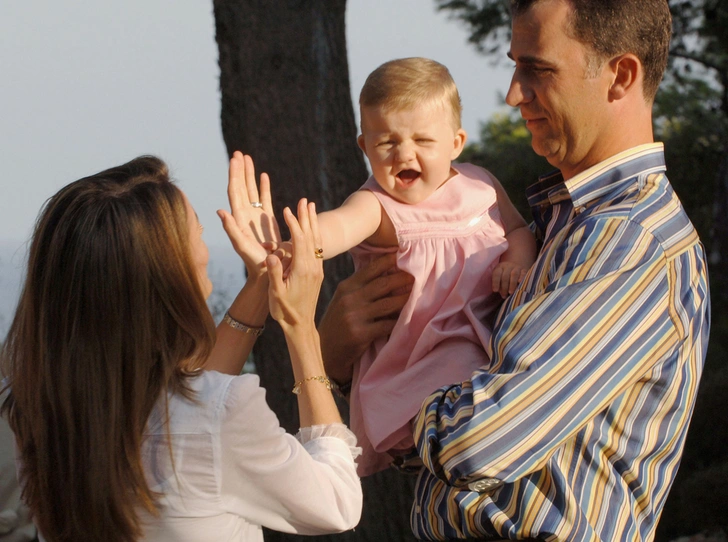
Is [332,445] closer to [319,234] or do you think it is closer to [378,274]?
[319,234]

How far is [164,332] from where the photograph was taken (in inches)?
77.0

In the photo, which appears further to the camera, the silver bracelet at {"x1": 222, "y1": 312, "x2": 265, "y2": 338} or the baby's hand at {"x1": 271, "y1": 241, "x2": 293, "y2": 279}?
the silver bracelet at {"x1": 222, "y1": 312, "x2": 265, "y2": 338}

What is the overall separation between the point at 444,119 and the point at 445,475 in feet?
3.69

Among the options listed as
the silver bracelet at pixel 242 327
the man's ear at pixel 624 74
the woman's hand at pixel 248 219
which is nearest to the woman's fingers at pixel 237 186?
the woman's hand at pixel 248 219

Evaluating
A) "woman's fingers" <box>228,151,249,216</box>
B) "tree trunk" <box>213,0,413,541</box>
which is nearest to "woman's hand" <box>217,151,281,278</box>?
"woman's fingers" <box>228,151,249,216</box>

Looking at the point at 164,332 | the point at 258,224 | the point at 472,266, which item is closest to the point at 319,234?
the point at 258,224

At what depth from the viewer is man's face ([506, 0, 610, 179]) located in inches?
90.2

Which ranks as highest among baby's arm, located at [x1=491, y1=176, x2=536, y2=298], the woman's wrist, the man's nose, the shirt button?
the man's nose

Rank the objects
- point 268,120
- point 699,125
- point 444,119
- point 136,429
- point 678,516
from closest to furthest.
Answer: point 136,429, point 444,119, point 268,120, point 678,516, point 699,125

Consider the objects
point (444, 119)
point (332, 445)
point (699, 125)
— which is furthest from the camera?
point (699, 125)

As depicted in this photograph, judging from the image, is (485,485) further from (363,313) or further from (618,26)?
(618,26)

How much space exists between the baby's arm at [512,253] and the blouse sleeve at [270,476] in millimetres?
733

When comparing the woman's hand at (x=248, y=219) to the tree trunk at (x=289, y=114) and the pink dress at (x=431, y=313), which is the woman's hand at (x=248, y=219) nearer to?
the pink dress at (x=431, y=313)

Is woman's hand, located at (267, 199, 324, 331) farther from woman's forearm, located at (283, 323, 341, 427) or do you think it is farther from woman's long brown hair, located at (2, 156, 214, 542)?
woman's long brown hair, located at (2, 156, 214, 542)
